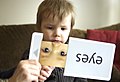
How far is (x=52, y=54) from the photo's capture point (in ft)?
2.42

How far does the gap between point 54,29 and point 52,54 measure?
0.22 meters

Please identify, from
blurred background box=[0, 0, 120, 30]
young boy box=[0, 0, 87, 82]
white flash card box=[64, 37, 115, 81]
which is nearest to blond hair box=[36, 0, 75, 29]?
young boy box=[0, 0, 87, 82]

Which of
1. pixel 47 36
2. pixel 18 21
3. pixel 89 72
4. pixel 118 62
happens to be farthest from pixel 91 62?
pixel 18 21

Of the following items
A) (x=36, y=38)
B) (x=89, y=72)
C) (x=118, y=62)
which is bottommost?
(x=118, y=62)

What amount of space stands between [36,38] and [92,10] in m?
1.75

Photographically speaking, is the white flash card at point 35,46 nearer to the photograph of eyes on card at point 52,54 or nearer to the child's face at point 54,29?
the photograph of eyes on card at point 52,54

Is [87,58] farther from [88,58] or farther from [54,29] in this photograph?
[54,29]

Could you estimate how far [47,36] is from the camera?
950 mm

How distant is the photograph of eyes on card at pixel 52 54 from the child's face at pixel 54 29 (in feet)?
0.61

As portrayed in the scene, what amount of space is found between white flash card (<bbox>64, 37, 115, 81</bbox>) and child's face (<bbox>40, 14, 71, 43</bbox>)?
18 cm

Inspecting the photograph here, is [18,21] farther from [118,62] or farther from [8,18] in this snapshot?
[118,62]

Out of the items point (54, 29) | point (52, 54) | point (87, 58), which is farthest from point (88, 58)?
point (54, 29)

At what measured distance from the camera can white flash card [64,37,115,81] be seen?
2.47 feet

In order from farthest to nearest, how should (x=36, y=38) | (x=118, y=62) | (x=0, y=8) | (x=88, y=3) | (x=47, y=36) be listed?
1. (x=88, y=3)
2. (x=0, y=8)
3. (x=118, y=62)
4. (x=47, y=36)
5. (x=36, y=38)
